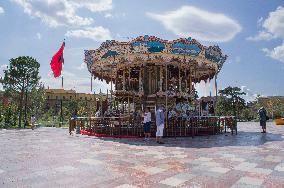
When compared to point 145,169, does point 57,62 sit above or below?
above

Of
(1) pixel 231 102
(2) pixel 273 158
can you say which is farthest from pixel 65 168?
(1) pixel 231 102

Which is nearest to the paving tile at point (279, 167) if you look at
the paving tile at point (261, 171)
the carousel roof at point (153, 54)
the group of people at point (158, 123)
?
the paving tile at point (261, 171)

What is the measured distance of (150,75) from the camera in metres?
20.0

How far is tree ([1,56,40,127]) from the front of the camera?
38344mm

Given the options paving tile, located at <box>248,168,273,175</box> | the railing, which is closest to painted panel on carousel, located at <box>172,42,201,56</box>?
the railing

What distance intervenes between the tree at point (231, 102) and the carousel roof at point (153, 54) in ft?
136

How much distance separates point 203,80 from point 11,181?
2194cm

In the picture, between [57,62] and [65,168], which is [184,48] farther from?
[65,168]

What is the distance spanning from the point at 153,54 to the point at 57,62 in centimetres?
792

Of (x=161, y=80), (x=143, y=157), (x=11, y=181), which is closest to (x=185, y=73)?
(x=161, y=80)

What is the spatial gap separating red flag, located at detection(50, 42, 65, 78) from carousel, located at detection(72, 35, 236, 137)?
2.12 meters

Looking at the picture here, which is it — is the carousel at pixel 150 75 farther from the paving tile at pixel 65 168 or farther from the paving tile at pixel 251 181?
the paving tile at pixel 251 181

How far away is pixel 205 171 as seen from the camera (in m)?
6.25

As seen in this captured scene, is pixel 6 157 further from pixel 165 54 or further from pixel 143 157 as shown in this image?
pixel 165 54
